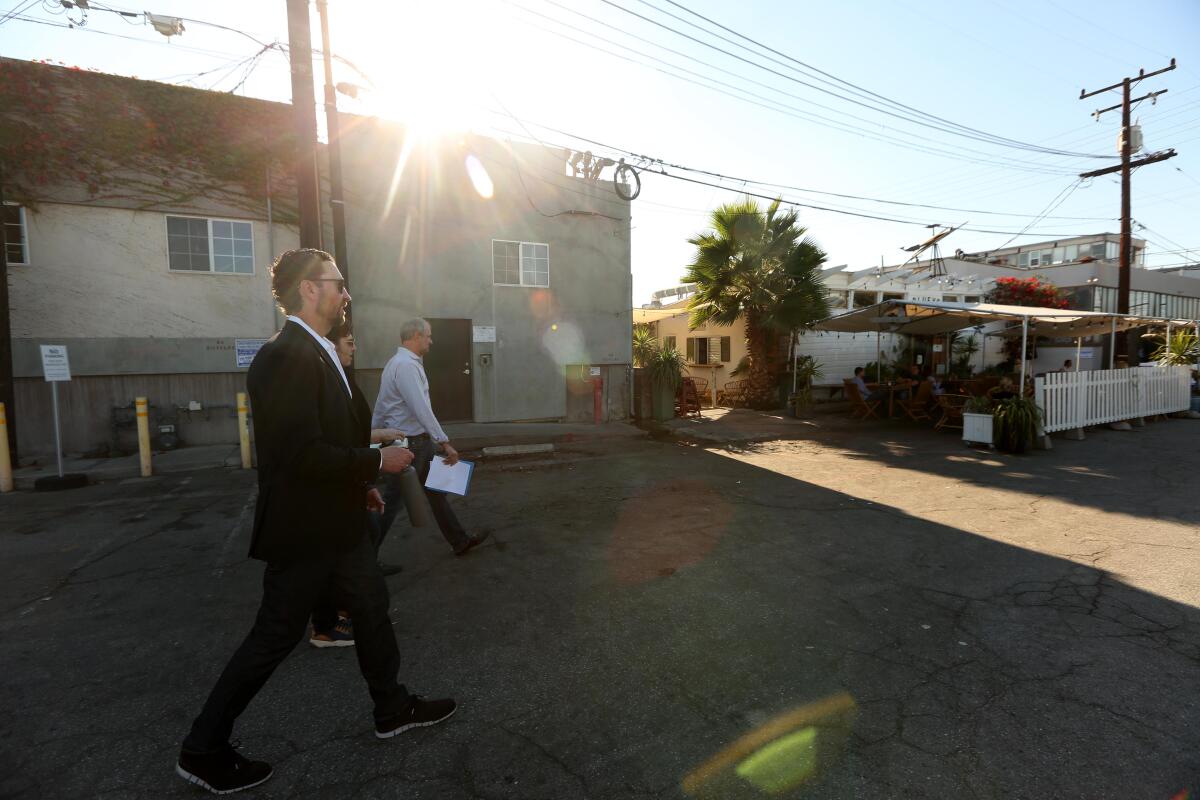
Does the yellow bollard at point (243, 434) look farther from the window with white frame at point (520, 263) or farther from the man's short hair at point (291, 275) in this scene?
the man's short hair at point (291, 275)

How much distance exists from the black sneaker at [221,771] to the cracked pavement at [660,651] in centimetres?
7

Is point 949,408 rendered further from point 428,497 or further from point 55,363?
point 55,363

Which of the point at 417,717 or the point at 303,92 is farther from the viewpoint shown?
the point at 303,92

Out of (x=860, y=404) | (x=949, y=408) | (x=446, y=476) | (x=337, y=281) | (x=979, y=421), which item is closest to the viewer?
(x=337, y=281)

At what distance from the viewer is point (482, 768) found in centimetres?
232

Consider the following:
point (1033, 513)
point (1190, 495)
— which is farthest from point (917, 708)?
point (1190, 495)

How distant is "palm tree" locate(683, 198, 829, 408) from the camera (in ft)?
47.0

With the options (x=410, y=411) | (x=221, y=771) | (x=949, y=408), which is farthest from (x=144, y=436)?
(x=949, y=408)

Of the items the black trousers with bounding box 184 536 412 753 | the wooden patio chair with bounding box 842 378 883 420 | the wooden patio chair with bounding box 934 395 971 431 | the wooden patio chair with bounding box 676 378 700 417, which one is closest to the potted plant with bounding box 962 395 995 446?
the wooden patio chair with bounding box 934 395 971 431

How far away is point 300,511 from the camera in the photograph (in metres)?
2.17

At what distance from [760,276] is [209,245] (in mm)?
11607

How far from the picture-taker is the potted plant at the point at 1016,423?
9.50 meters

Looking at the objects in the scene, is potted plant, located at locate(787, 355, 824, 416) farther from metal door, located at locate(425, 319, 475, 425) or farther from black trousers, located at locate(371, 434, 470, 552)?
black trousers, located at locate(371, 434, 470, 552)

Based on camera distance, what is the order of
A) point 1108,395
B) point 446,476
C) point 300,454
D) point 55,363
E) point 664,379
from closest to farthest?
point 300,454
point 446,476
point 55,363
point 1108,395
point 664,379
